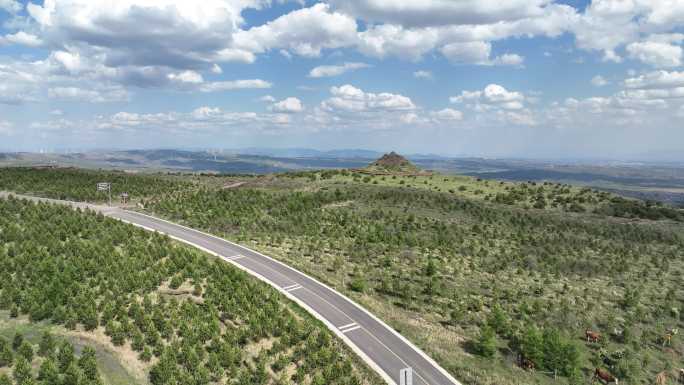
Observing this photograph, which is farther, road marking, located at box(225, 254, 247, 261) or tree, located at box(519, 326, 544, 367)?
road marking, located at box(225, 254, 247, 261)

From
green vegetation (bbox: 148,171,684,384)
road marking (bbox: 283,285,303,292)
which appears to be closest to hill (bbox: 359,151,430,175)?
green vegetation (bbox: 148,171,684,384)

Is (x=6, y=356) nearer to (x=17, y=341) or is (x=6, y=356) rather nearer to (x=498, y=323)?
(x=17, y=341)

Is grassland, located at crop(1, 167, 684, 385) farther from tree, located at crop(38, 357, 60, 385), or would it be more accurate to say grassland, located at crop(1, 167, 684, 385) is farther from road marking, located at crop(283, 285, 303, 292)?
tree, located at crop(38, 357, 60, 385)

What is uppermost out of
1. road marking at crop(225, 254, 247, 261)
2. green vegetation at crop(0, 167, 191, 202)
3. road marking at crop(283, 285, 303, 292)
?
green vegetation at crop(0, 167, 191, 202)

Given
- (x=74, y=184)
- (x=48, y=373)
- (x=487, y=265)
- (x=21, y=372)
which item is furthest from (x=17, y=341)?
(x=74, y=184)

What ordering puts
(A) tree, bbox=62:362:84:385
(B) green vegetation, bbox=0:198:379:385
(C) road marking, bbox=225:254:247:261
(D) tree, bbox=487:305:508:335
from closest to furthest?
(A) tree, bbox=62:362:84:385
(B) green vegetation, bbox=0:198:379:385
(D) tree, bbox=487:305:508:335
(C) road marking, bbox=225:254:247:261

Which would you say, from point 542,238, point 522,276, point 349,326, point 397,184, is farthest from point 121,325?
point 397,184
